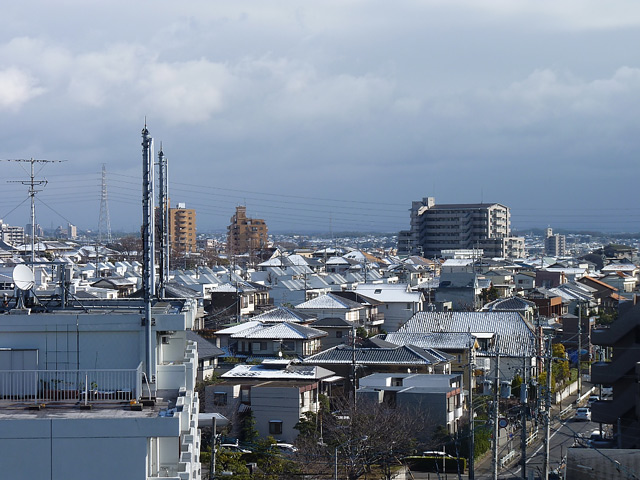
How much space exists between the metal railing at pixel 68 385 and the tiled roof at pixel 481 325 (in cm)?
1905

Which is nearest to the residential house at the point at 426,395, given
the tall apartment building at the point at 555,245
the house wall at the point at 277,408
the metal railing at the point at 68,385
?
the house wall at the point at 277,408

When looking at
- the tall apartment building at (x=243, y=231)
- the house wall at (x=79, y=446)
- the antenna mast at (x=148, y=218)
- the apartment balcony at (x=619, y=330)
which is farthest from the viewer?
the tall apartment building at (x=243, y=231)

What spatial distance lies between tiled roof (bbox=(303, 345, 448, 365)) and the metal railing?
14.6 metres

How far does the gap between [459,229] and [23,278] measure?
78073mm

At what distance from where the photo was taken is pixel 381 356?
2139 centimetres

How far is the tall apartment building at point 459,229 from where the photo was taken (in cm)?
8338

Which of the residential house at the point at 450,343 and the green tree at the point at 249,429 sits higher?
the residential house at the point at 450,343

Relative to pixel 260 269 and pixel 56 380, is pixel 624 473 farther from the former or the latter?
pixel 260 269

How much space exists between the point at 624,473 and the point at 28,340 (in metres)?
6.42

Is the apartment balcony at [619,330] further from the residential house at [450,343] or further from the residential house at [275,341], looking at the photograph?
the residential house at [275,341]

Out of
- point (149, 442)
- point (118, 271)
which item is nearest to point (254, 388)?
point (149, 442)

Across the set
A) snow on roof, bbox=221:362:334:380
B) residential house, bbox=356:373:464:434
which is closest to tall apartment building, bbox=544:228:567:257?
snow on roof, bbox=221:362:334:380

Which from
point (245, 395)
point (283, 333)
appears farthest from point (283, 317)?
point (245, 395)

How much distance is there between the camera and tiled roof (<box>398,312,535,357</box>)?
82.7ft
